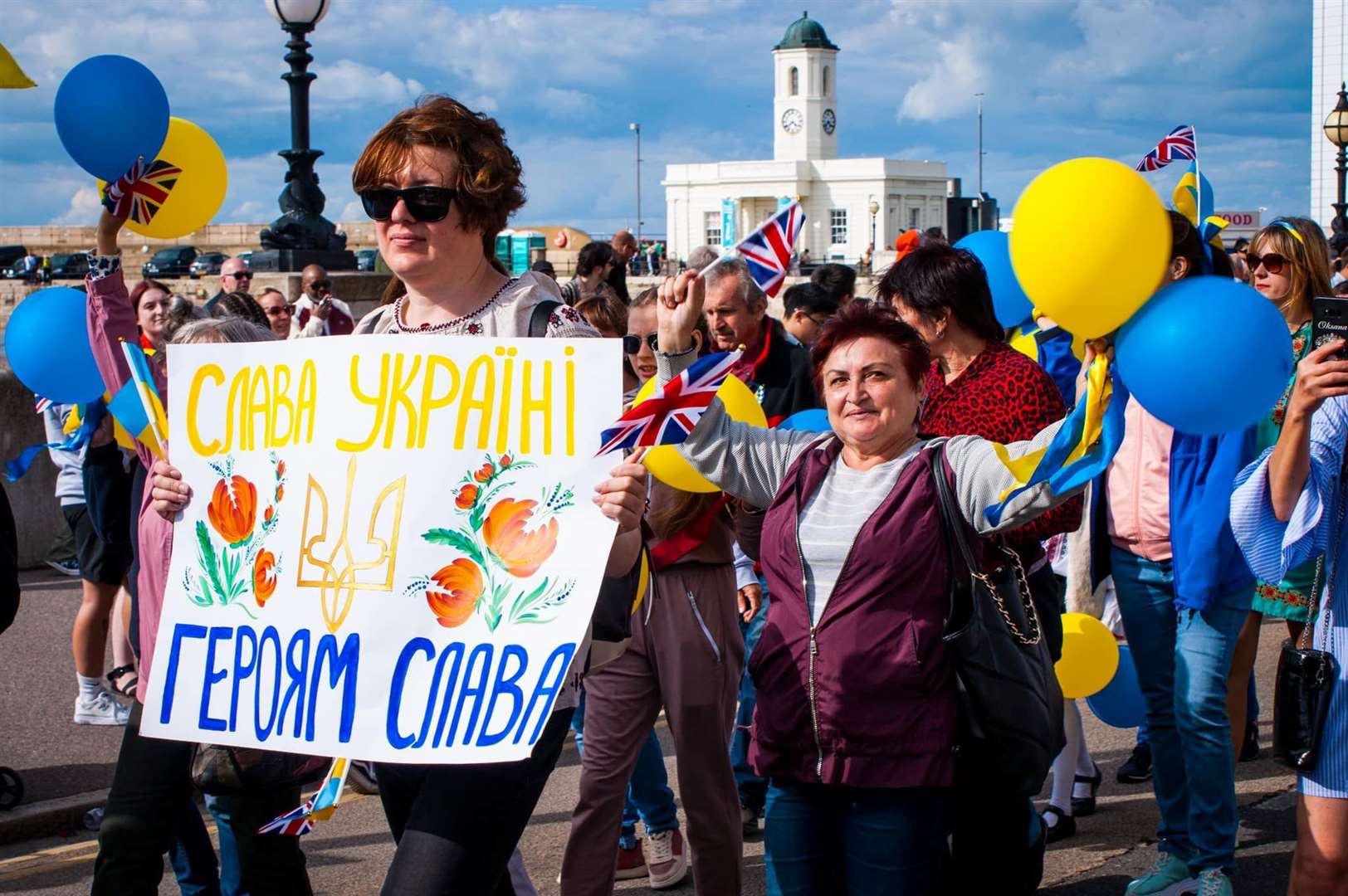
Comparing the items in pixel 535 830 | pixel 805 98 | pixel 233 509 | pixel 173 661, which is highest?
pixel 805 98

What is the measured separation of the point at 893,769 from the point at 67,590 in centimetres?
760

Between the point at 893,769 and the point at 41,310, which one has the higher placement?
the point at 41,310

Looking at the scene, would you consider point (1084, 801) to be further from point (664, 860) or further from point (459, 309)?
point (459, 309)

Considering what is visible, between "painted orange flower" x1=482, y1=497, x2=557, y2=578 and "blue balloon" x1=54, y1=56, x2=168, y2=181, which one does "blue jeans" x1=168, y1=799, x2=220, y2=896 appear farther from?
"blue balloon" x1=54, y1=56, x2=168, y2=181

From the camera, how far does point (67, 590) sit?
9617 millimetres

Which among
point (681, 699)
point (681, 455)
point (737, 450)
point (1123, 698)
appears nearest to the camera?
point (681, 455)

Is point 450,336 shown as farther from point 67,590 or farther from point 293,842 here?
point 67,590

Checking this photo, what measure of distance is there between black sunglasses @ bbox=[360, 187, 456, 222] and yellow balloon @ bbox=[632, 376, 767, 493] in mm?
586

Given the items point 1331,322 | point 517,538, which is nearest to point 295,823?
point 517,538

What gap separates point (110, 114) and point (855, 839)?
266 cm

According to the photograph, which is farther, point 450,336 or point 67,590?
point 67,590

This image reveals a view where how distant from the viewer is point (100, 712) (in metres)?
7.01

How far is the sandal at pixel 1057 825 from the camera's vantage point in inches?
217

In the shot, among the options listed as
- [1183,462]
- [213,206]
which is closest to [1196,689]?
[1183,462]
